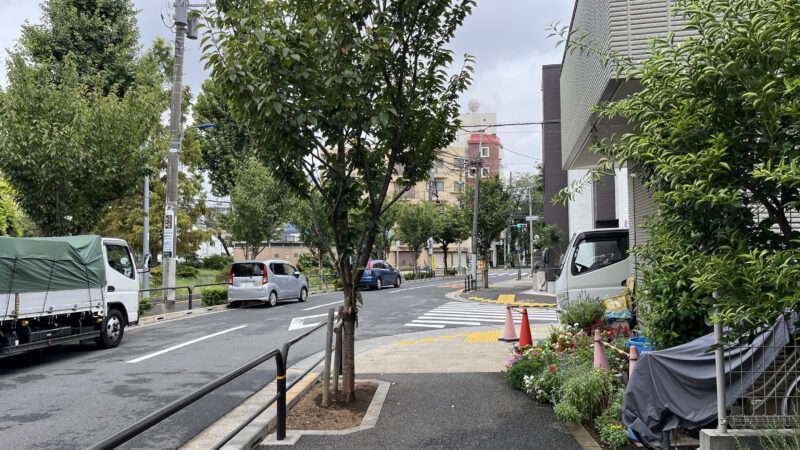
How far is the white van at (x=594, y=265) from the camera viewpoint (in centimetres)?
1080

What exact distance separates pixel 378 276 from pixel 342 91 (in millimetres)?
25911

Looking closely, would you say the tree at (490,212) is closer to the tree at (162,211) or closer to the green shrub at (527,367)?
the tree at (162,211)

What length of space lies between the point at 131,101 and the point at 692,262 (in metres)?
17.3

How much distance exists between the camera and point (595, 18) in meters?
7.92

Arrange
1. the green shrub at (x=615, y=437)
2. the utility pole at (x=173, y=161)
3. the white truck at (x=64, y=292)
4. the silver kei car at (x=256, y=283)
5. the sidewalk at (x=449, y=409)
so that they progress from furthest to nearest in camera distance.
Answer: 1. the silver kei car at (x=256, y=283)
2. the utility pole at (x=173, y=161)
3. the white truck at (x=64, y=292)
4. the sidewalk at (x=449, y=409)
5. the green shrub at (x=615, y=437)

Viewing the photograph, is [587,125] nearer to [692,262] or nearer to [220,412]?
[692,262]

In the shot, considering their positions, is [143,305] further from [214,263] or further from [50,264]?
[214,263]

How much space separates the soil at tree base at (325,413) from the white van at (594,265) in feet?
18.5

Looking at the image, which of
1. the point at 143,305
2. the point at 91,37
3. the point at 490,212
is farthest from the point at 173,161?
the point at 490,212

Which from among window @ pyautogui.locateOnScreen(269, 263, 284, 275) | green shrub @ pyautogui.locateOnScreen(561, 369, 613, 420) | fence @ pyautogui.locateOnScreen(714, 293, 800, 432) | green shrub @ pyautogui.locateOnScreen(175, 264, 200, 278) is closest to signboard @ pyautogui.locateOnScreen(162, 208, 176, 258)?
window @ pyautogui.locateOnScreen(269, 263, 284, 275)

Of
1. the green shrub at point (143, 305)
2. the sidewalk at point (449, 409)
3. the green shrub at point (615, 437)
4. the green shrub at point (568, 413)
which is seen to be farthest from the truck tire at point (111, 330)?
the green shrub at point (615, 437)

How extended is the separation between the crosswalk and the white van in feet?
10.9

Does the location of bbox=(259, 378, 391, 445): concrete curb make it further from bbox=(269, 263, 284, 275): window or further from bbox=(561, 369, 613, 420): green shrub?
bbox=(269, 263, 284, 275): window

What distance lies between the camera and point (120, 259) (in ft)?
40.9
